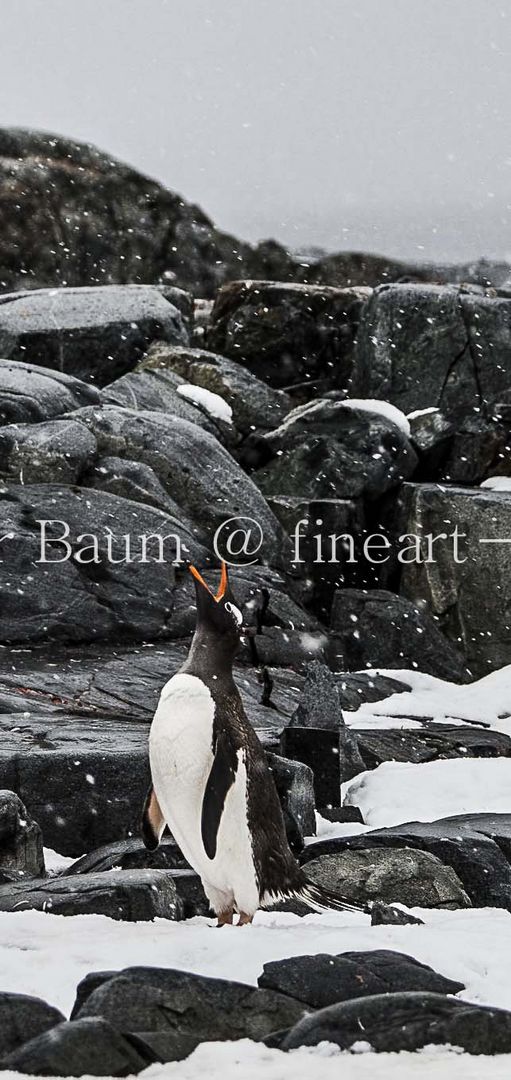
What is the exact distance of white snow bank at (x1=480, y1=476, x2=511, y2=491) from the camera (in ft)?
60.2

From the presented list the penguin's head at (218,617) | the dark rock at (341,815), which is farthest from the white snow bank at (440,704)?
the penguin's head at (218,617)

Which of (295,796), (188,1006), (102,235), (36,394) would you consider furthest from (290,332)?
(188,1006)

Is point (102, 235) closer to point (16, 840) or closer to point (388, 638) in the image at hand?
point (388, 638)

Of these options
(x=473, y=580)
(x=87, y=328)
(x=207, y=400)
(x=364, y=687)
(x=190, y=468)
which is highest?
(x=87, y=328)

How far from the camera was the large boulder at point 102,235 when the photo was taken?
32.0 m

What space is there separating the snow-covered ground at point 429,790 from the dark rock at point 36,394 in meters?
6.88

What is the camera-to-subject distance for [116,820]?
7129mm

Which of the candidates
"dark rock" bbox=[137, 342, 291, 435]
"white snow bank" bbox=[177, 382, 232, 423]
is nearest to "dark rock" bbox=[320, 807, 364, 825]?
"white snow bank" bbox=[177, 382, 232, 423]

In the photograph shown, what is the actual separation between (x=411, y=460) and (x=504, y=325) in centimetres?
375

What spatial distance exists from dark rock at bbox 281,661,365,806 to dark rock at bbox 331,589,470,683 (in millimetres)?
4965

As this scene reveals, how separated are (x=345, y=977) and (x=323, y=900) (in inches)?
56.4

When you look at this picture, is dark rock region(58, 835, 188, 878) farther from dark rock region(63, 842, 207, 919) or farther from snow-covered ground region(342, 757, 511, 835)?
snow-covered ground region(342, 757, 511, 835)

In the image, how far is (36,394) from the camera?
1478cm

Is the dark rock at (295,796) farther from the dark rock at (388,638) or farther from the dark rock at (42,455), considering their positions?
the dark rock at (388,638)
